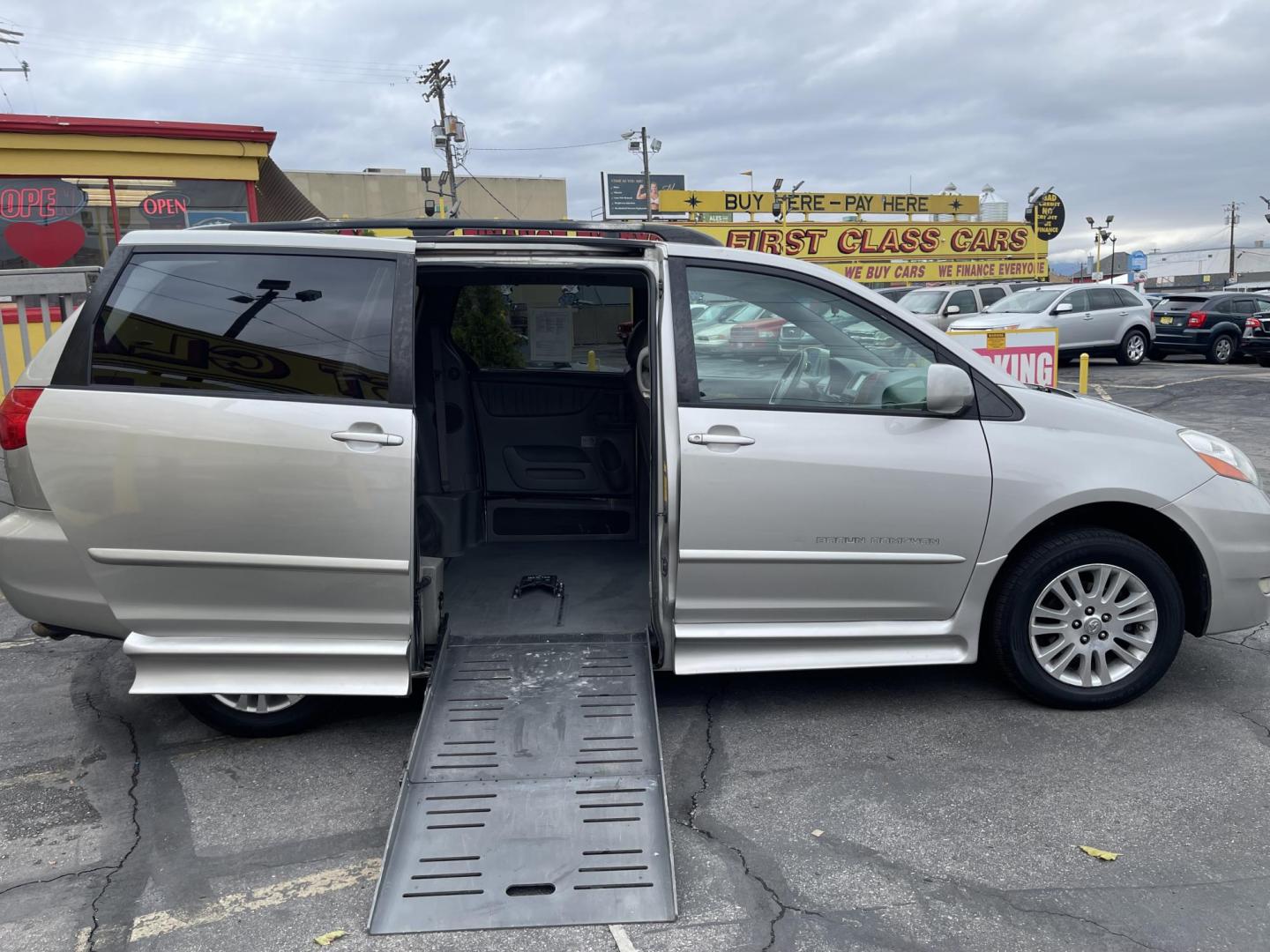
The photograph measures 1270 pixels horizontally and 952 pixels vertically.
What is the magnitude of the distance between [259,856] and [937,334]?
3.06 m

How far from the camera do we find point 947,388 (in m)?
3.63

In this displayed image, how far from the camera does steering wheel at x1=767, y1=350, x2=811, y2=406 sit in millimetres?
3729

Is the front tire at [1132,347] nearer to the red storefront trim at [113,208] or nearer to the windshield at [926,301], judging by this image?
the windshield at [926,301]

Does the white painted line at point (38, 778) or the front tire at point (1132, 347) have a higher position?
the front tire at point (1132, 347)

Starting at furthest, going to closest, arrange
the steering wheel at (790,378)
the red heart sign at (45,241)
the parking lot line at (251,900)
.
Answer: the red heart sign at (45,241)
the steering wheel at (790,378)
the parking lot line at (251,900)

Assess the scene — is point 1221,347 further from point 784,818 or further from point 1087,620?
point 784,818

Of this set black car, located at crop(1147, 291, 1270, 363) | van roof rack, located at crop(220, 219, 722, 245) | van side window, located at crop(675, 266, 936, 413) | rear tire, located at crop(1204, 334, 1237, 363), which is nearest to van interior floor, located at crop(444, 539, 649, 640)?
van side window, located at crop(675, 266, 936, 413)

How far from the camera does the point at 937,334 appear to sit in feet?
Result: 12.7

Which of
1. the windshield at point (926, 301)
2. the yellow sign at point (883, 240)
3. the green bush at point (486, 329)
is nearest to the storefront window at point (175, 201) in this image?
the green bush at point (486, 329)

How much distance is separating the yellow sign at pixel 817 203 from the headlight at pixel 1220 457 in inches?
1178

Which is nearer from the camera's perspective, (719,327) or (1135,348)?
(719,327)

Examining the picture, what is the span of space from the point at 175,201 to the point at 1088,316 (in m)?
16.1

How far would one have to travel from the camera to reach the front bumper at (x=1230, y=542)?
3857 mm

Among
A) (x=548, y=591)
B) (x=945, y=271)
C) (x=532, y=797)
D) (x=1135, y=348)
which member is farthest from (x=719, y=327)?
(x=945, y=271)
